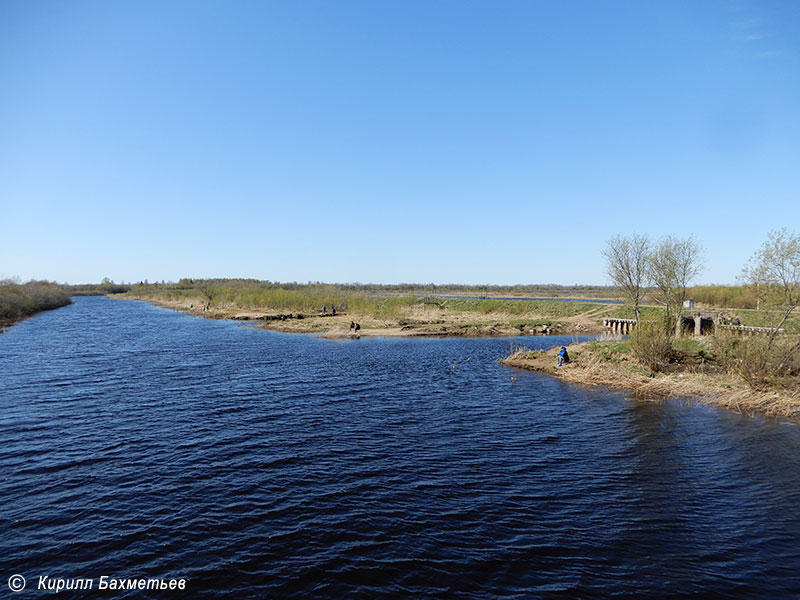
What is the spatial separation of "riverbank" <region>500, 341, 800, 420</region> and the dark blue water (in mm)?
1996

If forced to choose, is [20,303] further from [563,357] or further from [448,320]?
[563,357]

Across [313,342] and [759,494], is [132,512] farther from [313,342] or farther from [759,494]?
[313,342]

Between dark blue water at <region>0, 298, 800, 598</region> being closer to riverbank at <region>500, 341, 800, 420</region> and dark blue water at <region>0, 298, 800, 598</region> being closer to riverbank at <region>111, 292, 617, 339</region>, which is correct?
riverbank at <region>500, 341, 800, 420</region>

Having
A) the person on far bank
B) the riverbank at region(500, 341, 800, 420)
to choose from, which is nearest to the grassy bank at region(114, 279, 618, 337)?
the riverbank at region(500, 341, 800, 420)

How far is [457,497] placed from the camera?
44.8ft

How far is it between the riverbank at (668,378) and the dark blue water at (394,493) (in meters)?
2.00

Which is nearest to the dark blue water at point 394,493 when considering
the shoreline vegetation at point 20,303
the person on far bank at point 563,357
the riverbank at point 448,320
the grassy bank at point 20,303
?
the person on far bank at point 563,357

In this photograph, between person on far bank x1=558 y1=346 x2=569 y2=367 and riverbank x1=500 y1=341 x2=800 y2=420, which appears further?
person on far bank x1=558 y1=346 x2=569 y2=367

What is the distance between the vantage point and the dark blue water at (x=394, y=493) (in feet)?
32.8

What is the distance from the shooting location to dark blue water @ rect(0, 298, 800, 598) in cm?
1001

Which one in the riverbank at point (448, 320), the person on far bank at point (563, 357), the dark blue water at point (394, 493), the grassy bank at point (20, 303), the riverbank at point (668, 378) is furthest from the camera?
the grassy bank at point (20, 303)

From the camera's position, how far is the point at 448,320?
7594 centimetres

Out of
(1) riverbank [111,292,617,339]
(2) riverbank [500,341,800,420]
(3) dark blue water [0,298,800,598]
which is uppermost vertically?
(1) riverbank [111,292,617,339]

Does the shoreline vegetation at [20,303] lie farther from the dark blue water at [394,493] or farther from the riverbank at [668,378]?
the riverbank at [668,378]
